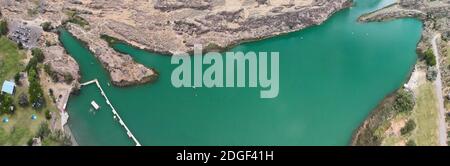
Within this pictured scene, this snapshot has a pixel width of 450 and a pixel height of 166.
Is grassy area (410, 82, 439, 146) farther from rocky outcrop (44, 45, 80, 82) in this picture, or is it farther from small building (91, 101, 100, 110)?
rocky outcrop (44, 45, 80, 82)

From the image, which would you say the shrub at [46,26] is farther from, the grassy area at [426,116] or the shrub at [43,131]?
the grassy area at [426,116]

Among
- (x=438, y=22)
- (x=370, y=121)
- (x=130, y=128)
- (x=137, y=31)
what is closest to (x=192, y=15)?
(x=137, y=31)

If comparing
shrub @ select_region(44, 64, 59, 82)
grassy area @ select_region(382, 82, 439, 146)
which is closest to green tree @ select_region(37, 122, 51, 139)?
shrub @ select_region(44, 64, 59, 82)

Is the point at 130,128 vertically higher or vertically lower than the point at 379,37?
lower

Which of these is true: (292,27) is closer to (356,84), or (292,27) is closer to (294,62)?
(294,62)

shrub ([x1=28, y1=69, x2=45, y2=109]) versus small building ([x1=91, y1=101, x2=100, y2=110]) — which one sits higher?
shrub ([x1=28, y1=69, x2=45, y2=109])

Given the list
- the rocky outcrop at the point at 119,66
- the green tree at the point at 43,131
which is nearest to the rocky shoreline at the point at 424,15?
the rocky outcrop at the point at 119,66

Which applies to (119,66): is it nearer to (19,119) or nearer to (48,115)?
(48,115)
